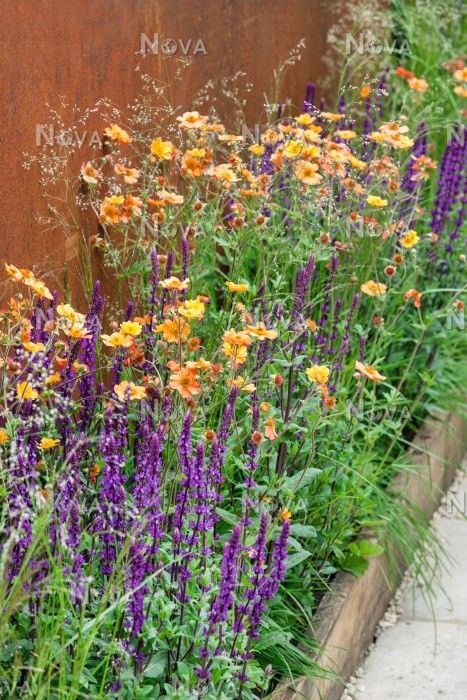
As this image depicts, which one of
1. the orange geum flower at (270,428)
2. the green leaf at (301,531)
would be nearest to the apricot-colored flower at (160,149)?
the orange geum flower at (270,428)

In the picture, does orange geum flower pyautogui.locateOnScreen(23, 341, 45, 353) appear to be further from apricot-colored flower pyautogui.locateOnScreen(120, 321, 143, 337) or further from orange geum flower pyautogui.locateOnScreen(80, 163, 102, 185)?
orange geum flower pyautogui.locateOnScreen(80, 163, 102, 185)

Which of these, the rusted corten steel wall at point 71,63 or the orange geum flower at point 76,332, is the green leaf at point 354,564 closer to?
the rusted corten steel wall at point 71,63

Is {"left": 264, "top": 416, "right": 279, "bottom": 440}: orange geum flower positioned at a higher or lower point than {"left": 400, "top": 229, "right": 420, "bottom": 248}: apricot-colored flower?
lower

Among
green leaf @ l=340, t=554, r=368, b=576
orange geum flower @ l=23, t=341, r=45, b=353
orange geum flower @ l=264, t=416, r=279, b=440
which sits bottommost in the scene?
green leaf @ l=340, t=554, r=368, b=576

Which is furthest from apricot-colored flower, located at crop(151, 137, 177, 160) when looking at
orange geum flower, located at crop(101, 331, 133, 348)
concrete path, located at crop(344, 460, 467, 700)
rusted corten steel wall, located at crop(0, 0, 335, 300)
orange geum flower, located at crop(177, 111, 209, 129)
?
concrete path, located at crop(344, 460, 467, 700)

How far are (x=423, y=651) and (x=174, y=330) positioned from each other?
5.26 feet

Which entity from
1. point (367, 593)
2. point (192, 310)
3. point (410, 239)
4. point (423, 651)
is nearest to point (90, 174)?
point (192, 310)

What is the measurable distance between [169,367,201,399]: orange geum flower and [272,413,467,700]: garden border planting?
2.75 feet

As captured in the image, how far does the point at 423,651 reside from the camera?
13.0 feet

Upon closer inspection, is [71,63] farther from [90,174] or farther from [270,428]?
[270,428]

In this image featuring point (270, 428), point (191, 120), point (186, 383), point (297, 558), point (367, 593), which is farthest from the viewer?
point (367, 593)

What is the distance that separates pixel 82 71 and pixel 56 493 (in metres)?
1.48

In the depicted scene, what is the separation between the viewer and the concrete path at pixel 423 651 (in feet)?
12.3

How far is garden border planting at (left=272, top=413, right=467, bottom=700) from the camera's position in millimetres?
3451
